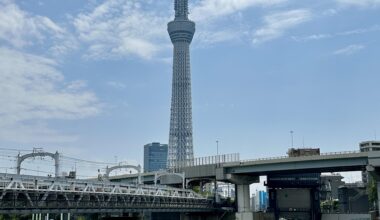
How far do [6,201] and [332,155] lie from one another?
67.8 meters

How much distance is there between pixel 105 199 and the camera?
280 ft

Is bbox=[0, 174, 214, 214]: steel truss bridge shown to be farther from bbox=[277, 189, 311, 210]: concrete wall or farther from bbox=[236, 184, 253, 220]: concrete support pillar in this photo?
bbox=[277, 189, 311, 210]: concrete wall

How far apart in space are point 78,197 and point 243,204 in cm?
5160

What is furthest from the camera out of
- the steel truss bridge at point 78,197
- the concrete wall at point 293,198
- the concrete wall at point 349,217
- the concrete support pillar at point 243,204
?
the concrete wall at point 293,198

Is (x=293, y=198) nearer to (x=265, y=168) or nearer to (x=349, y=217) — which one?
(x=349, y=217)

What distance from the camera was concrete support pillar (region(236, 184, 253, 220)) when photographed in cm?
11562

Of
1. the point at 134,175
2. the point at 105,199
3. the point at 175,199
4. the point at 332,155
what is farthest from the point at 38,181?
the point at 134,175

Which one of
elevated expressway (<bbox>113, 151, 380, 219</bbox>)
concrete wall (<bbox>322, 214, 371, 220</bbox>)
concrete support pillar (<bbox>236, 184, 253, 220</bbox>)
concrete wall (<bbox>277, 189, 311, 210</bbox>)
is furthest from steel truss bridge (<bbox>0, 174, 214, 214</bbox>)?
concrete wall (<bbox>322, 214, 371, 220</bbox>)

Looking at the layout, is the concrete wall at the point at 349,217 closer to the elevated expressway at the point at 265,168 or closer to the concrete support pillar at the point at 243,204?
the elevated expressway at the point at 265,168

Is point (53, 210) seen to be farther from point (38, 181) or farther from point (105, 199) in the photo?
point (105, 199)

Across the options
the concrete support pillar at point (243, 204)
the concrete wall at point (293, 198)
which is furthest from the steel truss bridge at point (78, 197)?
the concrete wall at point (293, 198)

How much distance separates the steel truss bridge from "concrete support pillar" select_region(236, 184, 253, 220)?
15344 mm

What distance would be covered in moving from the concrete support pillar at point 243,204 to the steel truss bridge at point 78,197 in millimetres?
15344

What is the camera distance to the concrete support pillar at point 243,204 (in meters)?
116
